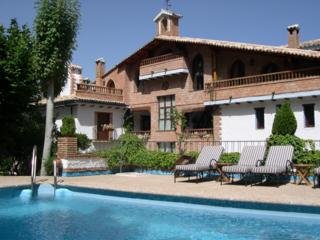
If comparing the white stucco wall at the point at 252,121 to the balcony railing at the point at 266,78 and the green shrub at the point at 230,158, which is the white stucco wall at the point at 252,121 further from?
the green shrub at the point at 230,158

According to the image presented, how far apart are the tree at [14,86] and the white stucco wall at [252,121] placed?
37.7 feet

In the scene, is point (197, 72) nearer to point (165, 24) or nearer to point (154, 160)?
point (165, 24)

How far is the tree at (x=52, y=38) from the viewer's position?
23031 millimetres

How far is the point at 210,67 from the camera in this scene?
1153 inches

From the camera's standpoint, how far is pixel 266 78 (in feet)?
84.8

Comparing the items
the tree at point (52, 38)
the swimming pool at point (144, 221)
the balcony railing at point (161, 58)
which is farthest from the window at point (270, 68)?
the swimming pool at point (144, 221)

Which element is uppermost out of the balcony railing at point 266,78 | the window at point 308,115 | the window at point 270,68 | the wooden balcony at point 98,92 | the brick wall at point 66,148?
the window at point 270,68

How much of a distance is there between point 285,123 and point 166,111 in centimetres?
1319

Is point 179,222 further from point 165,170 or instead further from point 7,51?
point 7,51

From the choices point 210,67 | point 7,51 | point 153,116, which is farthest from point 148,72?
point 7,51

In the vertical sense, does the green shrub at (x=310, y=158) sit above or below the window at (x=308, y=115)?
below

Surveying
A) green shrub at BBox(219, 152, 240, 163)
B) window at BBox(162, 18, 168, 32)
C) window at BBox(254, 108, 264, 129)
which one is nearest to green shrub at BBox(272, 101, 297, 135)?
green shrub at BBox(219, 152, 240, 163)

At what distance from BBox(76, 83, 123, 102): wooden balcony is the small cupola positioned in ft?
20.1

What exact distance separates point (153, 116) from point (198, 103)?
463 cm
